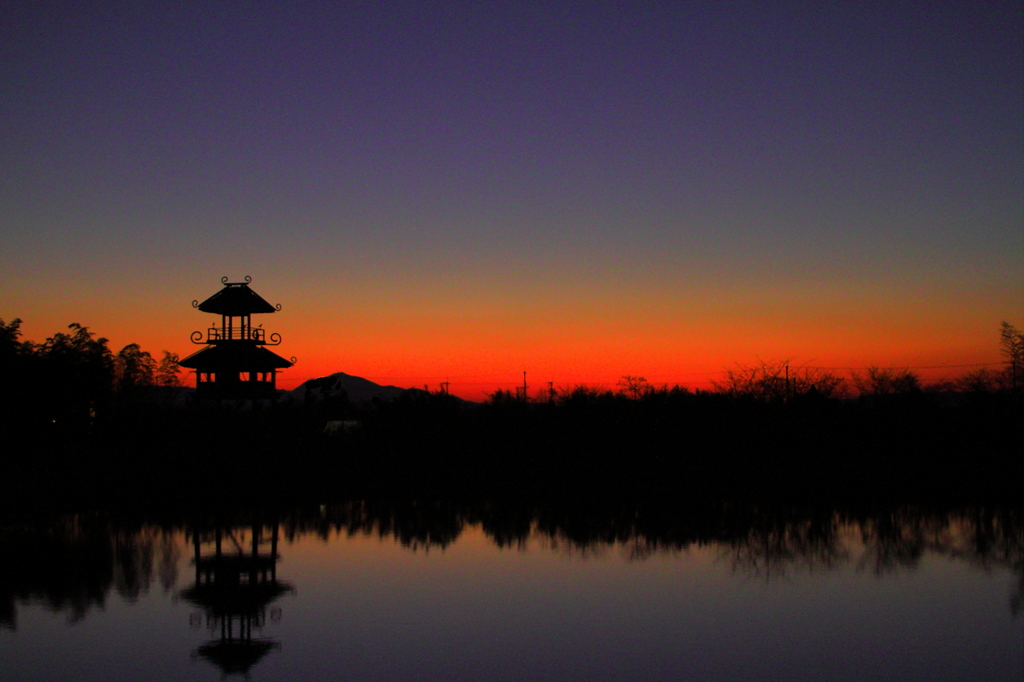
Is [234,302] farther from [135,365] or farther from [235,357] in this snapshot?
[135,365]

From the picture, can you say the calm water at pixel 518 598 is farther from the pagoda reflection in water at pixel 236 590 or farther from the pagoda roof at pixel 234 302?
the pagoda roof at pixel 234 302

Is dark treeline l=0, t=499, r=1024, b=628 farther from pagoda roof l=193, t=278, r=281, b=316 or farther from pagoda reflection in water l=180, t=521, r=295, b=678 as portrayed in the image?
pagoda roof l=193, t=278, r=281, b=316

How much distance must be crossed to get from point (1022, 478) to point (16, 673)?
25056 millimetres

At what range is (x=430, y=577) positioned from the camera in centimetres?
1438

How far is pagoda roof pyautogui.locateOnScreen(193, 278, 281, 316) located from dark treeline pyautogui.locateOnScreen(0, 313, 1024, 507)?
338 centimetres

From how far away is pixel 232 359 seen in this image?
2783cm

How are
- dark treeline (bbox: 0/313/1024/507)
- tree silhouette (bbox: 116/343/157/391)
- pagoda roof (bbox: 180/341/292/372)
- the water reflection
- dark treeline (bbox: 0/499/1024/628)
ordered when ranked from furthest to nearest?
tree silhouette (bbox: 116/343/157/391) < pagoda roof (bbox: 180/341/292/372) < dark treeline (bbox: 0/313/1024/507) < dark treeline (bbox: 0/499/1024/628) < the water reflection

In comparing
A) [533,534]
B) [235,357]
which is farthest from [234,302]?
[533,534]

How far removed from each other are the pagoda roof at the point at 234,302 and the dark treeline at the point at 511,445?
3384 millimetres

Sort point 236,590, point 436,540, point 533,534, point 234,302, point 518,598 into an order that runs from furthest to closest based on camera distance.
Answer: point 234,302 < point 533,534 < point 436,540 < point 236,590 < point 518,598

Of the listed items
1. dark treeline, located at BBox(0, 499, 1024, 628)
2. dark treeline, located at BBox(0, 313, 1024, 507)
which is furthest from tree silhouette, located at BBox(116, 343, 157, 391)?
dark treeline, located at BBox(0, 499, 1024, 628)

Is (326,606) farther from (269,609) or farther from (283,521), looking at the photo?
(283,521)

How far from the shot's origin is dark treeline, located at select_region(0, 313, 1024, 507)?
24.2 metres

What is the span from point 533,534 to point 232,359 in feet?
46.6
